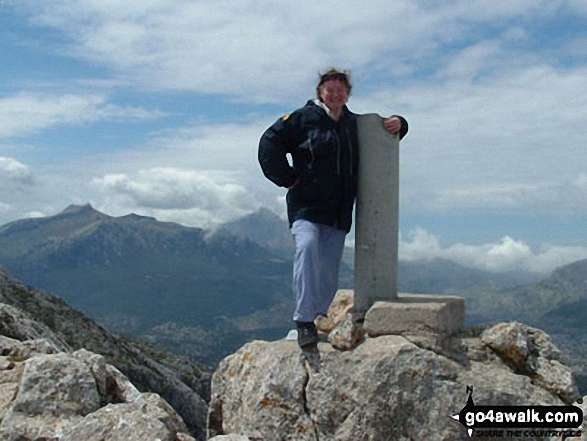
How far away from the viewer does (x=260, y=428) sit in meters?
12.3

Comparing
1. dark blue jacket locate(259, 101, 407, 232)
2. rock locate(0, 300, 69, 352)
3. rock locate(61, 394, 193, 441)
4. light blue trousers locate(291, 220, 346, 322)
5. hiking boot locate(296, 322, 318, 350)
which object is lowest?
rock locate(61, 394, 193, 441)

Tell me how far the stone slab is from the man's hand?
11.7 feet

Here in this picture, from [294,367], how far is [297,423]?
3.51 ft

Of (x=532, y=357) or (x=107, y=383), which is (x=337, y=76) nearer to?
(x=532, y=357)

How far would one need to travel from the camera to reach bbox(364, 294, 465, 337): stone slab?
1221 cm

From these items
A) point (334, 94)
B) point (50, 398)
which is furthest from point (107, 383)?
point (334, 94)

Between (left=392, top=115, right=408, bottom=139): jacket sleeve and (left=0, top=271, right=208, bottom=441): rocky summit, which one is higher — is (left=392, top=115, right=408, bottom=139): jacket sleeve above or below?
above

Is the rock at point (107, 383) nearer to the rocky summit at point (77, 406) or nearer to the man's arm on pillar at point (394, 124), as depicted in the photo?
the rocky summit at point (77, 406)

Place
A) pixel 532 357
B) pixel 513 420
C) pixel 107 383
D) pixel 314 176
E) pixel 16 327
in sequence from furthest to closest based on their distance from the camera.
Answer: pixel 16 327
pixel 107 383
pixel 532 357
pixel 314 176
pixel 513 420

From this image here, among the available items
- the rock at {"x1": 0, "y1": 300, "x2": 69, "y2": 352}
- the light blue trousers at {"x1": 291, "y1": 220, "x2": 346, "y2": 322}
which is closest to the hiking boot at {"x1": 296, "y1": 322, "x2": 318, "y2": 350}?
the light blue trousers at {"x1": 291, "y1": 220, "x2": 346, "y2": 322}

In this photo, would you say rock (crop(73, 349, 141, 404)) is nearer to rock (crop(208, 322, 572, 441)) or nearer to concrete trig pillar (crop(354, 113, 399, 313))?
rock (crop(208, 322, 572, 441))

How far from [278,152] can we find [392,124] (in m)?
2.52

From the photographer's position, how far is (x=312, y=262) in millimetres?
12312

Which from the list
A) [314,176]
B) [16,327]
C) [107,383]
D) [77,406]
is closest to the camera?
[314,176]
